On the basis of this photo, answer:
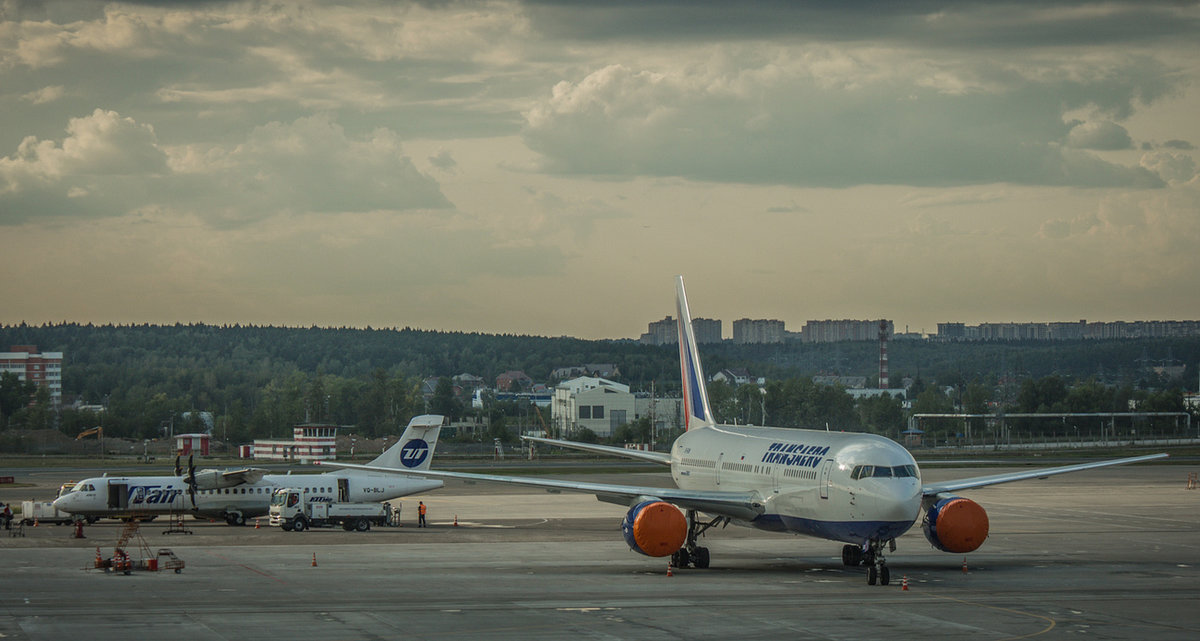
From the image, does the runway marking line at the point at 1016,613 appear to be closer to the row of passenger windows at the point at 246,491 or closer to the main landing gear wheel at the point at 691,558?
the main landing gear wheel at the point at 691,558

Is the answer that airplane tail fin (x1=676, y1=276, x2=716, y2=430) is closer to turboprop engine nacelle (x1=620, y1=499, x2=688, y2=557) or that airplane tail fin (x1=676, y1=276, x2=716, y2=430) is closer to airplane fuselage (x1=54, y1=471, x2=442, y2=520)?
airplane fuselage (x1=54, y1=471, x2=442, y2=520)

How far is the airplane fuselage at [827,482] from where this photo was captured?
114ft

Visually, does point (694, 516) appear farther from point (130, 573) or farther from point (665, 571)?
point (130, 573)

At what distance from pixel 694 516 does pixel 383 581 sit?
Answer: 10.1 meters

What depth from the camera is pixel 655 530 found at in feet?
120

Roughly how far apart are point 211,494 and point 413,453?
9.69 m

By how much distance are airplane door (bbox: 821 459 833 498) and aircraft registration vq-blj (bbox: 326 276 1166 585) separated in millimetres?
29

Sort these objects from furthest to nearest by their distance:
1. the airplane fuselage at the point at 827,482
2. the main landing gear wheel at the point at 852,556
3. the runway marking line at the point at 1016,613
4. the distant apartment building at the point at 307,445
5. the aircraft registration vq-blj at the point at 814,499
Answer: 1. the distant apartment building at the point at 307,445
2. the main landing gear wheel at the point at 852,556
3. the aircraft registration vq-blj at the point at 814,499
4. the airplane fuselage at the point at 827,482
5. the runway marking line at the point at 1016,613

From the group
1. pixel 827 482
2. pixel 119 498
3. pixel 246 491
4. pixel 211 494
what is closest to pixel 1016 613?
pixel 827 482

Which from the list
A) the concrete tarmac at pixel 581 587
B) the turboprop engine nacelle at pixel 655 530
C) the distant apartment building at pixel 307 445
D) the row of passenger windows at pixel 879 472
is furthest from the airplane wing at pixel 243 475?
the distant apartment building at pixel 307 445

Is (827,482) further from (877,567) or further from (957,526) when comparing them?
(957,526)

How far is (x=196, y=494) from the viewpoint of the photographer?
58.1 m

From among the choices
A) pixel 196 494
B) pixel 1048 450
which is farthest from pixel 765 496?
pixel 1048 450

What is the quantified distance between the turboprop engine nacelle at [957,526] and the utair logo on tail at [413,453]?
30.9 m
